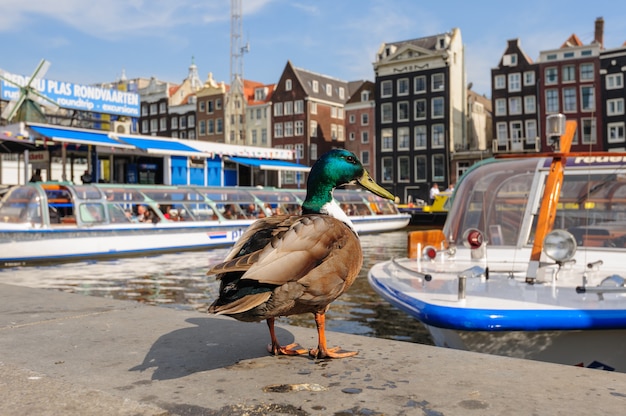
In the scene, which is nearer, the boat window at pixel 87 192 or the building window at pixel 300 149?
the boat window at pixel 87 192

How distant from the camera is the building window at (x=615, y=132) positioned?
1777 inches

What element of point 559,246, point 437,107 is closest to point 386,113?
point 437,107

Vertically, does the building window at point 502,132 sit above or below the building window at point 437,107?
below

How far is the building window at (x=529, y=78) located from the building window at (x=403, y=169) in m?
12.1

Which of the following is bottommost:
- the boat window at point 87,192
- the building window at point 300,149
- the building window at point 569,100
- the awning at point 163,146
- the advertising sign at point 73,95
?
the boat window at point 87,192

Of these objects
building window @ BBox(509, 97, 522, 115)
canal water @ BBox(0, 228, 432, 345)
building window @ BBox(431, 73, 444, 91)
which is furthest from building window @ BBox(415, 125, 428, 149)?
canal water @ BBox(0, 228, 432, 345)

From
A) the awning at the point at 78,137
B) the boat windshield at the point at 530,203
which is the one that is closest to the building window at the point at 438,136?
the awning at the point at 78,137

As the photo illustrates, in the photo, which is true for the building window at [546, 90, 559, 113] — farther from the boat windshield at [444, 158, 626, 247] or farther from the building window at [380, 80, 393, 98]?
the boat windshield at [444, 158, 626, 247]

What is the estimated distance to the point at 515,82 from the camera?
4997 cm

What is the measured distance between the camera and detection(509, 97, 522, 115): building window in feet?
163

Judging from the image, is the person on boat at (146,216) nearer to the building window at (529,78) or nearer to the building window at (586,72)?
the building window at (529,78)

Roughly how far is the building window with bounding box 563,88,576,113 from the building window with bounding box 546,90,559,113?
595 mm

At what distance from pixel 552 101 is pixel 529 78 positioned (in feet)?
9.99

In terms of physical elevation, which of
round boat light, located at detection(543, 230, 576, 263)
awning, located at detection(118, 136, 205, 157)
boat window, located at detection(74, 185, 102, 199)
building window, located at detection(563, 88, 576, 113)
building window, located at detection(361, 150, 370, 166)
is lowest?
round boat light, located at detection(543, 230, 576, 263)
